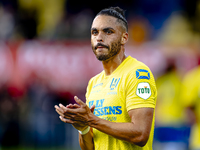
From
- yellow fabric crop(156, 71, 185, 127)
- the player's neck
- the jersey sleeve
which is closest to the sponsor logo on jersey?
the jersey sleeve

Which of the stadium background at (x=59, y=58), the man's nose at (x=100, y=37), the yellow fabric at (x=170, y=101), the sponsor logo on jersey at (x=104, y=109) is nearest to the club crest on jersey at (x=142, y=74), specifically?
the sponsor logo on jersey at (x=104, y=109)

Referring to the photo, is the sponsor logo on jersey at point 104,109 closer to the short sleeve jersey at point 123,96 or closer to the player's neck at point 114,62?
the short sleeve jersey at point 123,96

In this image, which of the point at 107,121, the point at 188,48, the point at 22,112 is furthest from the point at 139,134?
the point at 22,112

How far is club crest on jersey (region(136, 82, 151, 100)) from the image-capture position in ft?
10.6

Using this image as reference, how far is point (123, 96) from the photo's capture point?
11.0ft

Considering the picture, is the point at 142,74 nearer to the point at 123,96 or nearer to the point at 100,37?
the point at 123,96

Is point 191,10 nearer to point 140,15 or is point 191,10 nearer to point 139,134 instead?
point 140,15

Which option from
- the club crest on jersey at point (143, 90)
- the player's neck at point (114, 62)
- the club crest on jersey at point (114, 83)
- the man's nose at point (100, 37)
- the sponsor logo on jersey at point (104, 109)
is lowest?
the sponsor logo on jersey at point (104, 109)

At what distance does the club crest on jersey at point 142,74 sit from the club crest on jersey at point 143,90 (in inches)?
2.7

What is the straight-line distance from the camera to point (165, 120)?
8.51 meters

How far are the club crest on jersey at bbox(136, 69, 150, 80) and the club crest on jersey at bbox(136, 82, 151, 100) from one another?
0.23 feet

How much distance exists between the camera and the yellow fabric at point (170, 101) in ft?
27.3

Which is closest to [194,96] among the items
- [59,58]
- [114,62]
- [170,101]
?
[170,101]

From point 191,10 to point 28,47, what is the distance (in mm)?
6225
